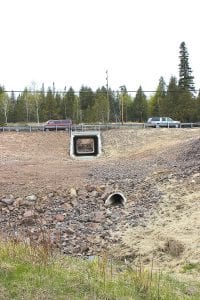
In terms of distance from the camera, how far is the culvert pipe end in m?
20.5

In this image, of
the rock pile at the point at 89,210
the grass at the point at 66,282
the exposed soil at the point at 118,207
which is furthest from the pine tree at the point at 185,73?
the grass at the point at 66,282

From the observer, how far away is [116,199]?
2127 cm

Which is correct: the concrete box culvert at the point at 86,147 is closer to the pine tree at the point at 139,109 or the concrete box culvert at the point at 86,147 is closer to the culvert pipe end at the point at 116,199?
the culvert pipe end at the point at 116,199

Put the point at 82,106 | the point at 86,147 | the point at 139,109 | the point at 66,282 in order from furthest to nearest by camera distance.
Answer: the point at 82,106
the point at 139,109
the point at 86,147
the point at 66,282

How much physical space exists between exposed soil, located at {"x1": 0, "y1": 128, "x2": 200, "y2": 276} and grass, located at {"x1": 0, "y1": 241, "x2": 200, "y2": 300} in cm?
546

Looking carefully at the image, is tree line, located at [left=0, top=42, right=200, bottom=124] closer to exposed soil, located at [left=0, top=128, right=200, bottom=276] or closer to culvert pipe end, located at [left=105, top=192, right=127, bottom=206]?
exposed soil, located at [left=0, top=128, right=200, bottom=276]

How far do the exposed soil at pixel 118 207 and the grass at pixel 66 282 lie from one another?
215 inches

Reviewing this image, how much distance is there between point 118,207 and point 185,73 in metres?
53.2

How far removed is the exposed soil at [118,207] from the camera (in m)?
15.1

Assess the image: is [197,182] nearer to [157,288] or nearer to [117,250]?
[117,250]

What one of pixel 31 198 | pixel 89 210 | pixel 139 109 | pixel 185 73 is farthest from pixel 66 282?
pixel 139 109

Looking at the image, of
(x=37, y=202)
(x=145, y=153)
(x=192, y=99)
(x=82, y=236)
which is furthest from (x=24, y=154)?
(x=192, y=99)

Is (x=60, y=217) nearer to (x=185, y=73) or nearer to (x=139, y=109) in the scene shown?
(x=185, y=73)

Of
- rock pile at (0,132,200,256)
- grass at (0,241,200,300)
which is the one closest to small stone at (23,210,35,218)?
rock pile at (0,132,200,256)
